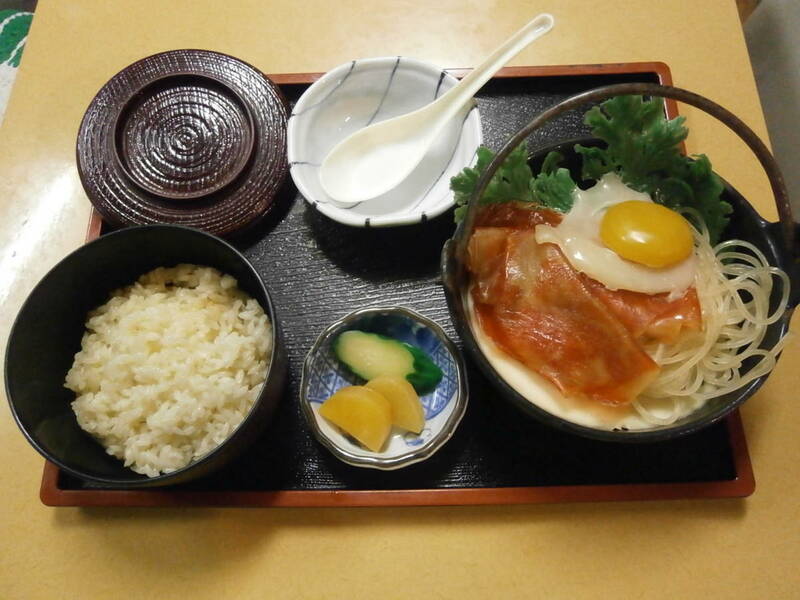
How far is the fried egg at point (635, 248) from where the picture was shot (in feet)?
4.39

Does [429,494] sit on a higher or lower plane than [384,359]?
lower

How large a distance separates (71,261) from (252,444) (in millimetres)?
616

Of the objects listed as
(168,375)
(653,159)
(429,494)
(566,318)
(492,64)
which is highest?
(492,64)

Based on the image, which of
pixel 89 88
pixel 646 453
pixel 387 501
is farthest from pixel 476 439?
pixel 89 88

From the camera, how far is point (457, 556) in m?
1.44

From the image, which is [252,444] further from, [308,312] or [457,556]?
[457,556]

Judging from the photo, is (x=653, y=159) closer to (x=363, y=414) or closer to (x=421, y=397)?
(x=421, y=397)

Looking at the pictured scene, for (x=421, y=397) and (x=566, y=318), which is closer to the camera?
(x=566, y=318)

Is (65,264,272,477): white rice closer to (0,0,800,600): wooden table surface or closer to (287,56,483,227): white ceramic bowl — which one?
(0,0,800,600): wooden table surface

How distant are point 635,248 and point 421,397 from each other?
0.61 metres

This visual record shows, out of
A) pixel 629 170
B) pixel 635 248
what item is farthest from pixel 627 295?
pixel 629 170

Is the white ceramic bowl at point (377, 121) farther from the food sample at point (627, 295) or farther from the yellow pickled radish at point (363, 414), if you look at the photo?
the yellow pickled radish at point (363, 414)

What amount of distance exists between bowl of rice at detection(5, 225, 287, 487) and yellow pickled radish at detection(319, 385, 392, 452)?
6.1 inches

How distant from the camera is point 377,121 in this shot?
1.86 metres
